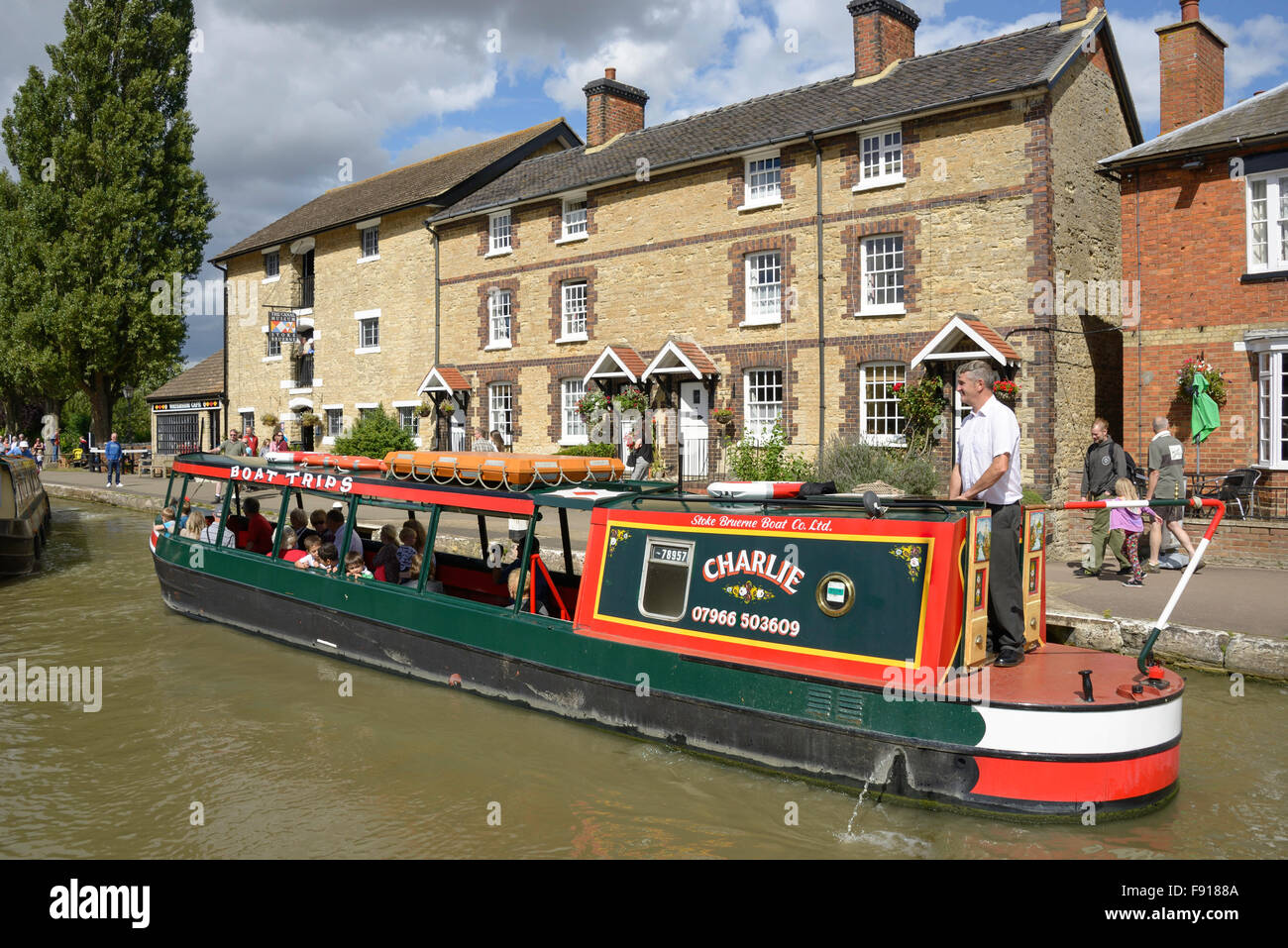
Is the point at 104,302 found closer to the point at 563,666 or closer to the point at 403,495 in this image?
the point at 403,495

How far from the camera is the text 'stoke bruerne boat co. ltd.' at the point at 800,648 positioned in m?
5.54

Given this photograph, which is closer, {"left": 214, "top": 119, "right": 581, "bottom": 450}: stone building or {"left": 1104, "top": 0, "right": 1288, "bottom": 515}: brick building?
{"left": 1104, "top": 0, "right": 1288, "bottom": 515}: brick building

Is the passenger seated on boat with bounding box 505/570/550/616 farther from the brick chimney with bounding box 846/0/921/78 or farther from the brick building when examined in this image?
the brick chimney with bounding box 846/0/921/78

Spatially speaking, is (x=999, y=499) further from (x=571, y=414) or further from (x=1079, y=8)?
(x=571, y=414)

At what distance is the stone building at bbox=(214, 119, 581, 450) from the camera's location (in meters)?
27.2

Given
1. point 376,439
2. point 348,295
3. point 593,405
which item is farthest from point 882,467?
point 348,295

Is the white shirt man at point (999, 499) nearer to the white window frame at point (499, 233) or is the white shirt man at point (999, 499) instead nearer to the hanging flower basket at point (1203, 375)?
the hanging flower basket at point (1203, 375)

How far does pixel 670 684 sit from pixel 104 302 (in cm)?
3207

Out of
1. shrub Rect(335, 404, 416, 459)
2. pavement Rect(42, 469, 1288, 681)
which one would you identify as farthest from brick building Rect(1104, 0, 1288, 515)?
shrub Rect(335, 404, 416, 459)

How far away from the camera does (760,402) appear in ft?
64.6

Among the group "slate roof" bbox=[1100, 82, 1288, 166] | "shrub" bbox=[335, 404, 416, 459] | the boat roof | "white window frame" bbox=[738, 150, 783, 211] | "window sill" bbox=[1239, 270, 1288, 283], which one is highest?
"white window frame" bbox=[738, 150, 783, 211]

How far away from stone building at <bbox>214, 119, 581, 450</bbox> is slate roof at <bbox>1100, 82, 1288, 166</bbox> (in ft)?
57.5

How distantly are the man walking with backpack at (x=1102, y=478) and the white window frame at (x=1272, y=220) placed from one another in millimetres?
5277

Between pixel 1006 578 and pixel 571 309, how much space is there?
18180 mm
